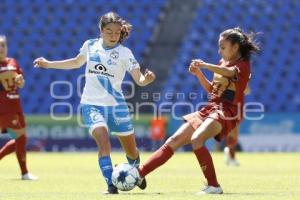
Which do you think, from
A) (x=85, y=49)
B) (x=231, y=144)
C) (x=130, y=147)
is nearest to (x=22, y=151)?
(x=130, y=147)

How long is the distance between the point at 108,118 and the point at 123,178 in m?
0.89

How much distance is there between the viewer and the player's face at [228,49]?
983 centimetres

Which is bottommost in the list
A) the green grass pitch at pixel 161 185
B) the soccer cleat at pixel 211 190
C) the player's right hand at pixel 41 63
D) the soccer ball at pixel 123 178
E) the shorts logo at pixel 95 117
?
the green grass pitch at pixel 161 185

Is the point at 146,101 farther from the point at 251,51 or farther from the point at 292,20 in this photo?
the point at 251,51

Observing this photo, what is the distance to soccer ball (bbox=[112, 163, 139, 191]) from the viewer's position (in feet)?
30.7

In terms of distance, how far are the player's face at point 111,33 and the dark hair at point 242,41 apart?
3.94 ft

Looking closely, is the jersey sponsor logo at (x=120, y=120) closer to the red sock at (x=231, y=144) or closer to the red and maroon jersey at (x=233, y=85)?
the red and maroon jersey at (x=233, y=85)

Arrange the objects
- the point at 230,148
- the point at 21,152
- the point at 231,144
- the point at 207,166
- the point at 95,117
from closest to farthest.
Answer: the point at 207,166
the point at 95,117
the point at 21,152
the point at 231,144
the point at 230,148

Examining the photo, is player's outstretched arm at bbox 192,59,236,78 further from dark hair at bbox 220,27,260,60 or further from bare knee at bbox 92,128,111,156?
bare knee at bbox 92,128,111,156

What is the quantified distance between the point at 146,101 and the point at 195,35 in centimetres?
409

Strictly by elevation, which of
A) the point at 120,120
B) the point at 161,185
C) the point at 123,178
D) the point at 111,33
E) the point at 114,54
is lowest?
the point at 161,185

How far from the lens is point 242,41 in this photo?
9.87m

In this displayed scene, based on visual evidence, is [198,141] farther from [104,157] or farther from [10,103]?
[10,103]

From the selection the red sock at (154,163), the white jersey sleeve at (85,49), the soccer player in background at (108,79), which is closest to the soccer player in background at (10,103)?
the white jersey sleeve at (85,49)
